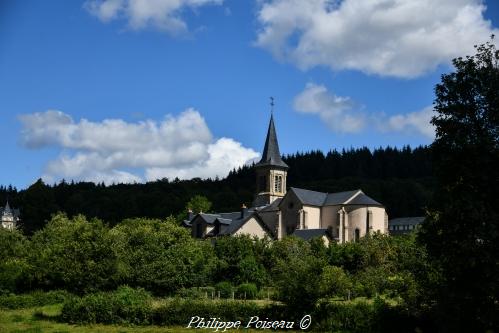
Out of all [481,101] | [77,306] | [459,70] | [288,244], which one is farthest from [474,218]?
[288,244]

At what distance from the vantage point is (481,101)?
1864 cm

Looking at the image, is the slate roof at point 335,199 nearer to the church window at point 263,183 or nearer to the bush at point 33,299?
the church window at point 263,183

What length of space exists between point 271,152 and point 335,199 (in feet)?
55.7

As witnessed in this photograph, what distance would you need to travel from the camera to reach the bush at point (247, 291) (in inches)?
1382

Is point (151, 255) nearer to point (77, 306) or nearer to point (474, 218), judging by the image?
point (77, 306)

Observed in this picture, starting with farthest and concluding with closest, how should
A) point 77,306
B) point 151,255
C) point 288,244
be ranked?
point 288,244 → point 151,255 → point 77,306

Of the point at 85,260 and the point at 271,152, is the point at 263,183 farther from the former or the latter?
the point at 85,260

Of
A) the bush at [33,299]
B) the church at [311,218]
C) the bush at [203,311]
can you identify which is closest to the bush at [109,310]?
the bush at [203,311]

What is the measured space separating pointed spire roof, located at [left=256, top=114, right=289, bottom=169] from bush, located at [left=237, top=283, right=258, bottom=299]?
5063cm

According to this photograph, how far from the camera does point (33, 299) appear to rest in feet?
104

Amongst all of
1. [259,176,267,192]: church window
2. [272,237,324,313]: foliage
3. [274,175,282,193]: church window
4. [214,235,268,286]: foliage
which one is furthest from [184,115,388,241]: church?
[272,237,324,313]: foliage

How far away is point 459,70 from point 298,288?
10894 millimetres

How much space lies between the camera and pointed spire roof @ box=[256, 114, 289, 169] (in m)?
86.4

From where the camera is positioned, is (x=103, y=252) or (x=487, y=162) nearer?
(x=487, y=162)
